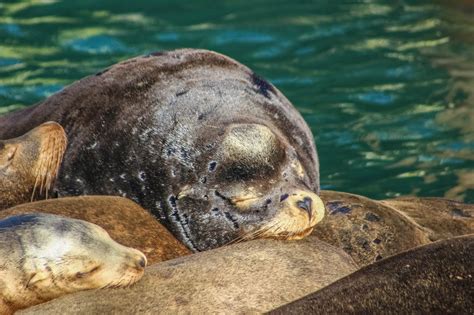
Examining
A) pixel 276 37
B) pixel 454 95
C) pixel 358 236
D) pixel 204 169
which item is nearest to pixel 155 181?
pixel 204 169

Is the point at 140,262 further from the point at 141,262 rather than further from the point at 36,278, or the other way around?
the point at 36,278

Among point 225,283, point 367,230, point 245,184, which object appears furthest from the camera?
point 367,230

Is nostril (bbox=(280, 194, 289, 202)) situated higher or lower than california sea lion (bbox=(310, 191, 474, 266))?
higher

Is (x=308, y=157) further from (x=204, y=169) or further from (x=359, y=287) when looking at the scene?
(x=359, y=287)

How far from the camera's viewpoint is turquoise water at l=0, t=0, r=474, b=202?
10750 millimetres

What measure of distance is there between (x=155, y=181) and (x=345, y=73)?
615 cm

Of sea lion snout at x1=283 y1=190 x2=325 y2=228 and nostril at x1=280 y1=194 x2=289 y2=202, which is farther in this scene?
nostril at x1=280 y1=194 x2=289 y2=202

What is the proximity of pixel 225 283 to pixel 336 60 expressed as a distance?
7799 mm

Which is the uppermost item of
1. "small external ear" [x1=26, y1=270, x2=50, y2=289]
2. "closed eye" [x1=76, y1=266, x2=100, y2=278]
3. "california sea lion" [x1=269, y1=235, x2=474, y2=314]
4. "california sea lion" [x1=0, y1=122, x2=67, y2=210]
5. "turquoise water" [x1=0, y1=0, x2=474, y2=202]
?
"california sea lion" [x1=269, y1=235, x2=474, y2=314]

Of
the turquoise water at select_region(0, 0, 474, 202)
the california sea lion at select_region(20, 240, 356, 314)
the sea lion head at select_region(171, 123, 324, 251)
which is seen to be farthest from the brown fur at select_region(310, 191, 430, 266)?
the turquoise water at select_region(0, 0, 474, 202)

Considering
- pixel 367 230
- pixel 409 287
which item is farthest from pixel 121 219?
pixel 409 287

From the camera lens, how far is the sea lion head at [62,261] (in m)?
4.87

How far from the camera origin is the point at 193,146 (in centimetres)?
630

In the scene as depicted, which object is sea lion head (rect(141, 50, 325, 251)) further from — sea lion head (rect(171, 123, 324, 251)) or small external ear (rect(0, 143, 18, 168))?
small external ear (rect(0, 143, 18, 168))
